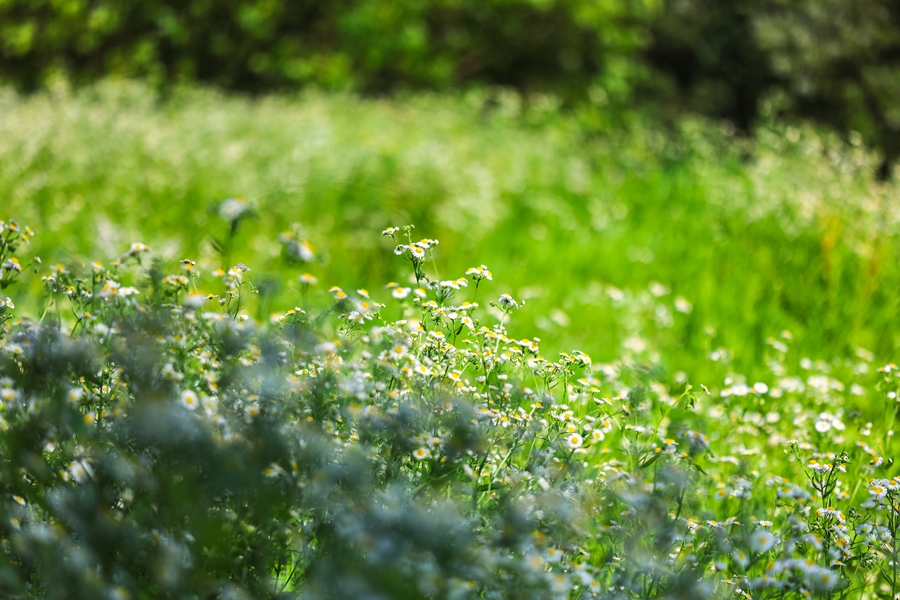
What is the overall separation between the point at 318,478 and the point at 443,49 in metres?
9.92

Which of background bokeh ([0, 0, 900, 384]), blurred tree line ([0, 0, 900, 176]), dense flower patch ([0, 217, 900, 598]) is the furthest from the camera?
blurred tree line ([0, 0, 900, 176])

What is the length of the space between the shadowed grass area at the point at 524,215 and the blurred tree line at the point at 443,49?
288cm

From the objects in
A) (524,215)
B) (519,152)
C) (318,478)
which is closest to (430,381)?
(318,478)

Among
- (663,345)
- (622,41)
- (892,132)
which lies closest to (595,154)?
(622,41)

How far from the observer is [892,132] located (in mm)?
9062

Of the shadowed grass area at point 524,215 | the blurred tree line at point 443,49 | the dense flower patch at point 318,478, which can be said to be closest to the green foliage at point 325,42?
the blurred tree line at point 443,49

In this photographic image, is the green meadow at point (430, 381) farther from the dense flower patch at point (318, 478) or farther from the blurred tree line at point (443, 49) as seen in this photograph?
the blurred tree line at point (443, 49)

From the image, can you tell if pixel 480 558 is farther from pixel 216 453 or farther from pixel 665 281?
pixel 665 281

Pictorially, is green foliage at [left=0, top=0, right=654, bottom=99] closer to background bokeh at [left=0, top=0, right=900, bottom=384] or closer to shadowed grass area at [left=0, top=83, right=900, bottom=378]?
background bokeh at [left=0, top=0, right=900, bottom=384]

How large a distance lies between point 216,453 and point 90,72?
10809 millimetres

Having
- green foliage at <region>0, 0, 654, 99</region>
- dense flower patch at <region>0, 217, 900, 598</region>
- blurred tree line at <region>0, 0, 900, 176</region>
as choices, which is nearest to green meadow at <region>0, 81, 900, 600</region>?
dense flower patch at <region>0, 217, 900, 598</region>

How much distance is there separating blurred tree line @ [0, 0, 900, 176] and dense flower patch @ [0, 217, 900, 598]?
8254mm

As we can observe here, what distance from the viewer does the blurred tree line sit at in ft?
32.3

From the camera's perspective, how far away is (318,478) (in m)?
1.35
